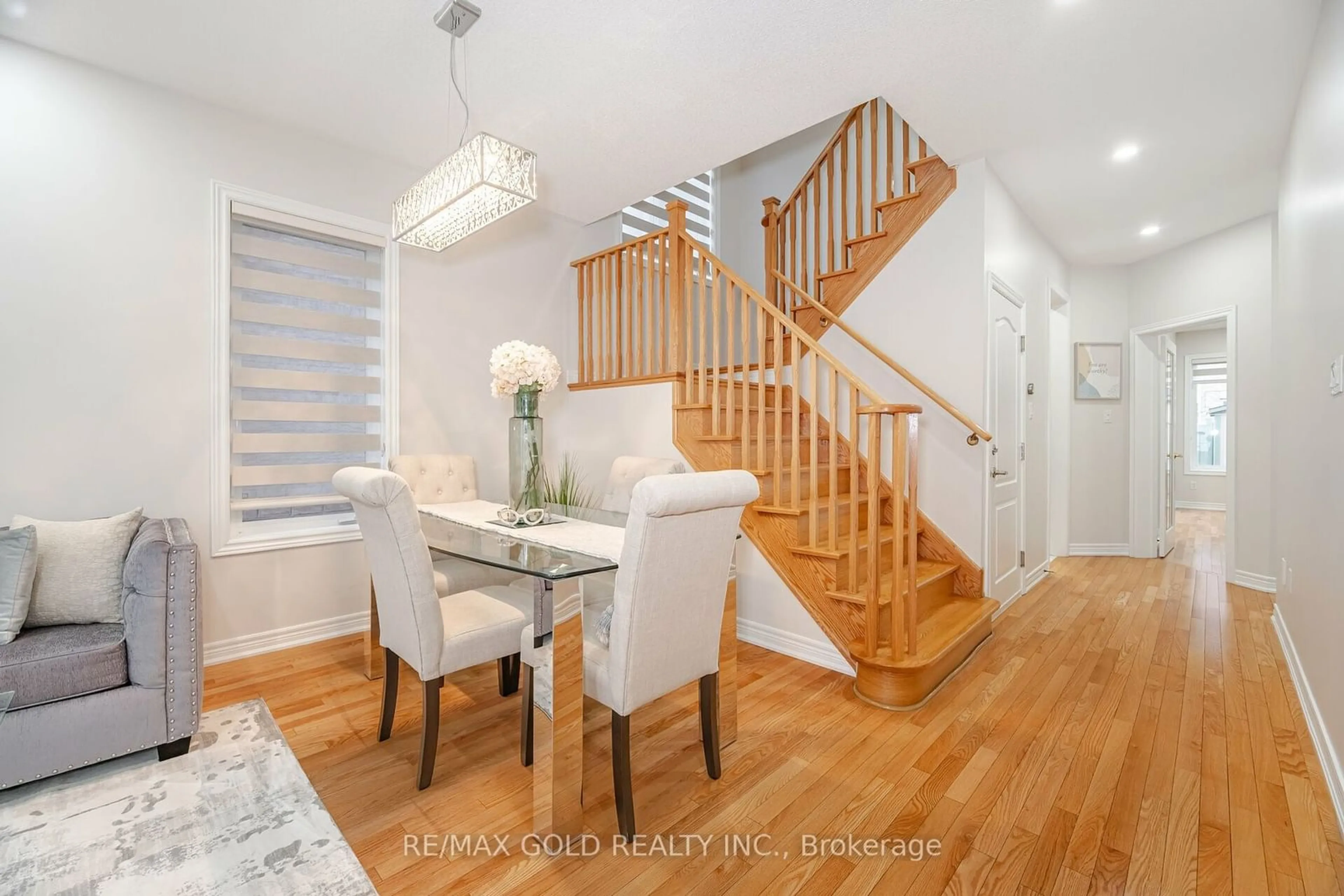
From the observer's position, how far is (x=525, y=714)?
1958 millimetres

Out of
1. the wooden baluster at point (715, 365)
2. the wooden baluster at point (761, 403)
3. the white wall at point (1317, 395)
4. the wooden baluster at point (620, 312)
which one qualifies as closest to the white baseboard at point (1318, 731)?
the white wall at point (1317, 395)

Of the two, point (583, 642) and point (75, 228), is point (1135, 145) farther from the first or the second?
point (75, 228)

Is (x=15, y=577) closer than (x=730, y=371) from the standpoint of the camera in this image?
Yes

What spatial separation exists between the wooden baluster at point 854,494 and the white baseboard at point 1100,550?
3.78m

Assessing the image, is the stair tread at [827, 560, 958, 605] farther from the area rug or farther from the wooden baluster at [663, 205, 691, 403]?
the area rug

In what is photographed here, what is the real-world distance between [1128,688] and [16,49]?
525cm

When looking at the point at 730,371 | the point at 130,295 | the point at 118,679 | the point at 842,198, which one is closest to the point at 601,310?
the point at 730,371

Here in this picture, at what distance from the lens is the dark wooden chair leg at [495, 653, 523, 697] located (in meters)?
2.46

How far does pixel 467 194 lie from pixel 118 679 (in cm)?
194

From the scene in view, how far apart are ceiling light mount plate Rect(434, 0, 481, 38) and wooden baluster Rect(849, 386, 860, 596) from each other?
2.01 m

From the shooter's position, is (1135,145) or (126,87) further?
(1135,145)

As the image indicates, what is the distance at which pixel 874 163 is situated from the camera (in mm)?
3693

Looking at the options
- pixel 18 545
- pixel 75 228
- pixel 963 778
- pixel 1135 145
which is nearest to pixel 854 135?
pixel 1135 145

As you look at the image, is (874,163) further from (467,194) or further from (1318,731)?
(1318,731)
